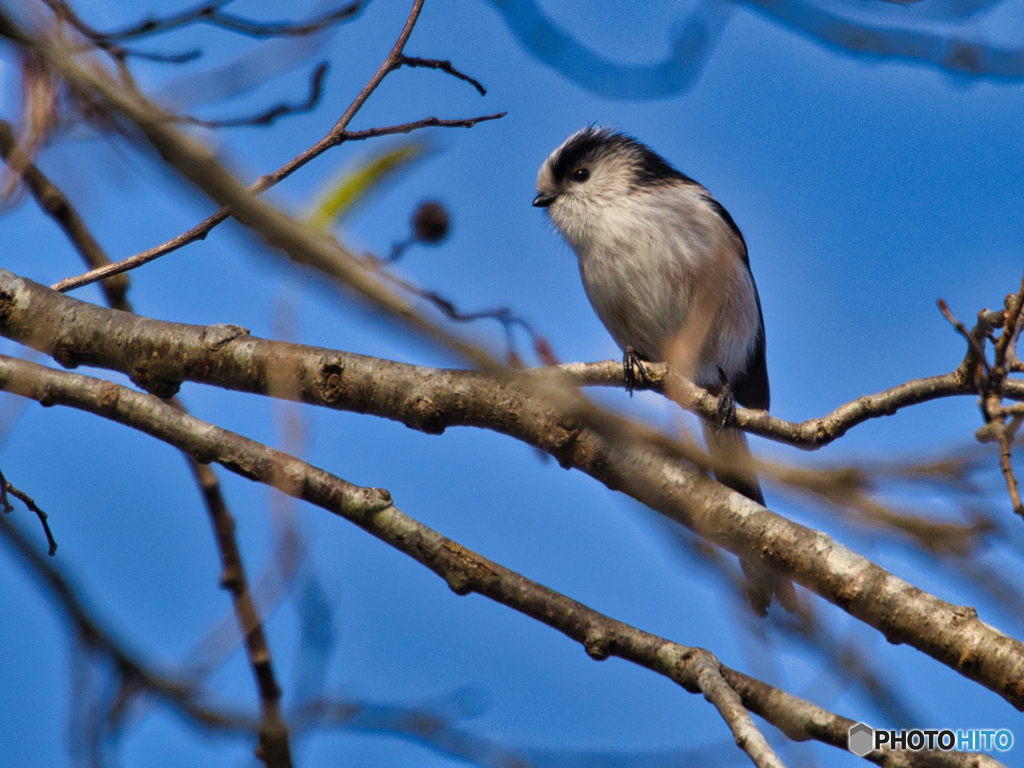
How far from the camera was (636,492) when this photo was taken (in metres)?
1.95

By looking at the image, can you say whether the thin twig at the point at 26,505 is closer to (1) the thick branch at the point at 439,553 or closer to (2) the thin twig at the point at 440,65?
(1) the thick branch at the point at 439,553

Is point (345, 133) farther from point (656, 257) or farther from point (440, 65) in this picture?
point (656, 257)

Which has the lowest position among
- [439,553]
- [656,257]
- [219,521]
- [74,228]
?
[439,553]

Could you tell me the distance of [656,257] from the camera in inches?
138

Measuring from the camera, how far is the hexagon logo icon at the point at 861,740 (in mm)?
1534

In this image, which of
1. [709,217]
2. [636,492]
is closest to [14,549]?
[636,492]

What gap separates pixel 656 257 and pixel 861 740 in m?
2.28

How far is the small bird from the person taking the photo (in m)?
3.50

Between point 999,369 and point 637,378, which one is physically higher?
point 637,378

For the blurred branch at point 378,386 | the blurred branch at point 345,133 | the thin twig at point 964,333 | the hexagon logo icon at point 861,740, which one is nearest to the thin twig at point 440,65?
the blurred branch at point 345,133

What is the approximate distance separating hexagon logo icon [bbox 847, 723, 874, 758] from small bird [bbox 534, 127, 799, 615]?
157 centimetres

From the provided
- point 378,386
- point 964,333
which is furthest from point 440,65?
point 964,333

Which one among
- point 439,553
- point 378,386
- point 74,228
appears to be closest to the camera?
point 439,553

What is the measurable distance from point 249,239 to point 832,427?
1.59 m
